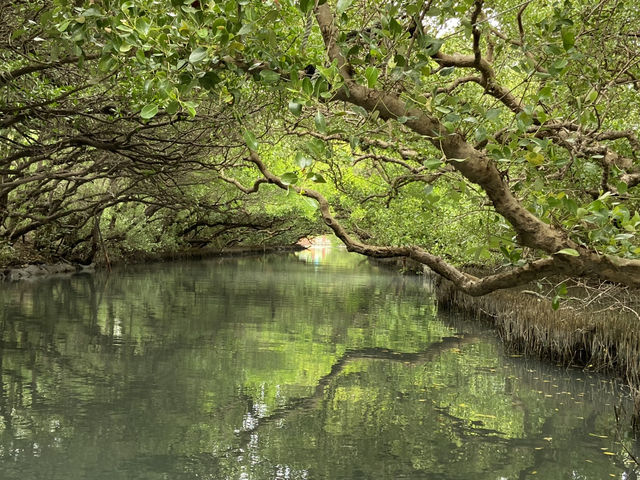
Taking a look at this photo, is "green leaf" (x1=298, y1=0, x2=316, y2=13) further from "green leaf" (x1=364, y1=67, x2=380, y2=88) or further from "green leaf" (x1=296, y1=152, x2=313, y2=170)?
"green leaf" (x1=296, y1=152, x2=313, y2=170)

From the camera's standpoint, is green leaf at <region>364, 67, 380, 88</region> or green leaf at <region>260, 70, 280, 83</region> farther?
green leaf at <region>260, 70, 280, 83</region>

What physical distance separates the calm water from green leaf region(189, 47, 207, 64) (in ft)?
11.8

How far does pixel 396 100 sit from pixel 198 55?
1.40 meters

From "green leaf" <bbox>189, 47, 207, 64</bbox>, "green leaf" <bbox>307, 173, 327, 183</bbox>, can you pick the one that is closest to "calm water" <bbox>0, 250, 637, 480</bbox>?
"green leaf" <bbox>307, 173, 327, 183</bbox>

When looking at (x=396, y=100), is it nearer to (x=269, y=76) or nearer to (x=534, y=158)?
(x=534, y=158)

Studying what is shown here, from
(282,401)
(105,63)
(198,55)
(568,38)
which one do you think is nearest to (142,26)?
(198,55)

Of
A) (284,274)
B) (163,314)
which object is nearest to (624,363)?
(163,314)

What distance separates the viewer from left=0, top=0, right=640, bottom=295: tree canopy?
270 cm

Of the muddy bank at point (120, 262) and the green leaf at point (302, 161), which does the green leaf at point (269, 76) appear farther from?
the muddy bank at point (120, 262)

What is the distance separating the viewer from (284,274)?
2591 cm

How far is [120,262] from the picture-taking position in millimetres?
26938

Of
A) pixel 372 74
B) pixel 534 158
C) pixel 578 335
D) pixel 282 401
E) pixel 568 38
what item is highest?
pixel 568 38

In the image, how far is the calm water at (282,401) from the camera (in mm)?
5391

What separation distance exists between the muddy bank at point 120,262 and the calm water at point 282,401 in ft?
19.3
